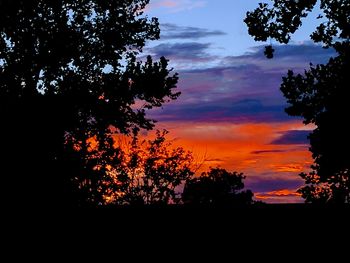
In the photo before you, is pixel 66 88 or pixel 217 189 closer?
pixel 66 88

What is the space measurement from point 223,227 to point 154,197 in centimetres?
3833

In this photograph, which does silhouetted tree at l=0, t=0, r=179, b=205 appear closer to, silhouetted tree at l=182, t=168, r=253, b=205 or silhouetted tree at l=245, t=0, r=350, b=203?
silhouetted tree at l=245, t=0, r=350, b=203

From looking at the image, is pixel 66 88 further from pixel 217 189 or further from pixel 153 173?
pixel 217 189

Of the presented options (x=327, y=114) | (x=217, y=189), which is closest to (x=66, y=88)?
(x=327, y=114)

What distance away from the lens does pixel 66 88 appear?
25250 mm

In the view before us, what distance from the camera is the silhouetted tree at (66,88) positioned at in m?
23.3

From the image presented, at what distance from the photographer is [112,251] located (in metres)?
12.5

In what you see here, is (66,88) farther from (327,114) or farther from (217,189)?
(217,189)

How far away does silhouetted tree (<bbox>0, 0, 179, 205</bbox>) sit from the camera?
23.3 metres

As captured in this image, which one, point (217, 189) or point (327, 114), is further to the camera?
point (217, 189)

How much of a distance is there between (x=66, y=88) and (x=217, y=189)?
56233 millimetres

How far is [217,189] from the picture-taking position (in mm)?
79500

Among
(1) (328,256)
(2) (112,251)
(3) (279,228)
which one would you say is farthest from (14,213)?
(1) (328,256)

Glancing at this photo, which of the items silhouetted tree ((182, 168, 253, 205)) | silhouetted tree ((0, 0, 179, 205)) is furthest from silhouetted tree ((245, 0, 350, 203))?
silhouetted tree ((182, 168, 253, 205))
